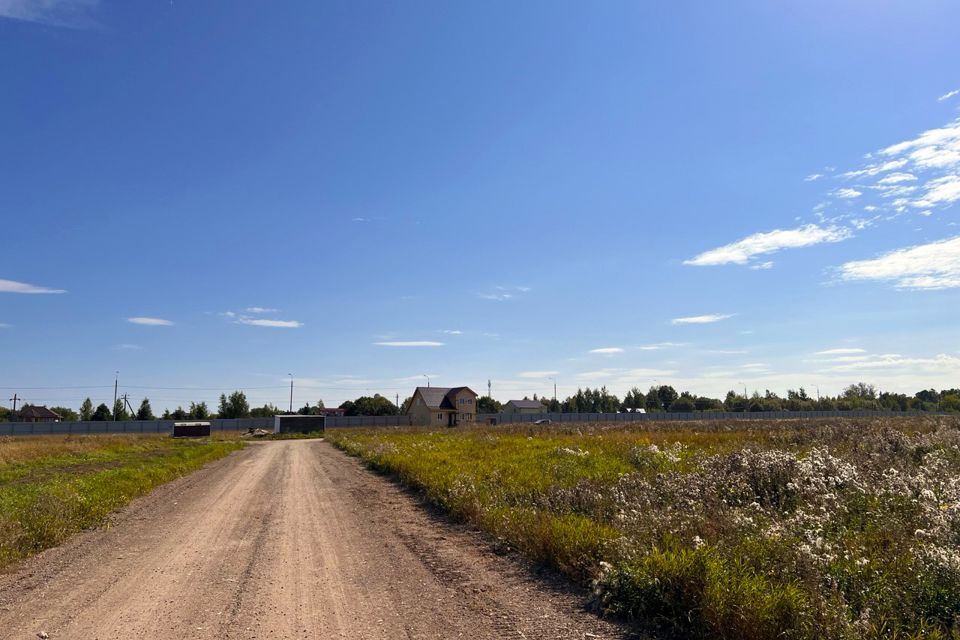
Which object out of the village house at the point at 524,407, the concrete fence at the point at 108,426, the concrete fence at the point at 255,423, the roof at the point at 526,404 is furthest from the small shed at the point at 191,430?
the roof at the point at 526,404

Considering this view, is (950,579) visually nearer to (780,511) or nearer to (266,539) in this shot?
(780,511)

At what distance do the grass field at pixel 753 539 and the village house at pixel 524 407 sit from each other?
373ft

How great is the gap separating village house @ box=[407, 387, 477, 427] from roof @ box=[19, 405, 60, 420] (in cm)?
8142

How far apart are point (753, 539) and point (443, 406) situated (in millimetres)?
86631

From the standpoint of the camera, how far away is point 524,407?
128375mm

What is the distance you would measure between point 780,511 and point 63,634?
10.3 metres

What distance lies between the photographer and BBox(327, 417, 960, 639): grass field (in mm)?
5055

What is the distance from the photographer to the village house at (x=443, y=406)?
90438 mm

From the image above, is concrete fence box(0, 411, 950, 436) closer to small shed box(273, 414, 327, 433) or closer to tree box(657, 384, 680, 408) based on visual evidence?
small shed box(273, 414, 327, 433)

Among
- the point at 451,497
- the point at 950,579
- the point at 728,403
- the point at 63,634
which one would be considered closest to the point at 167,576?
the point at 63,634

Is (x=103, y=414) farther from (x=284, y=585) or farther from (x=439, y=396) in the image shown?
(x=284, y=585)

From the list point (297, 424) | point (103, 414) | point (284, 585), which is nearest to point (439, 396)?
point (297, 424)

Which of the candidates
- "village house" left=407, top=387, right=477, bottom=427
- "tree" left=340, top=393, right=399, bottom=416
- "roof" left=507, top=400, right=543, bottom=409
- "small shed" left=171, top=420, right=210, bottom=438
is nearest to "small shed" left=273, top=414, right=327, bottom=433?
"small shed" left=171, top=420, right=210, bottom=438

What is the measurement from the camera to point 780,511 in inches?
382
